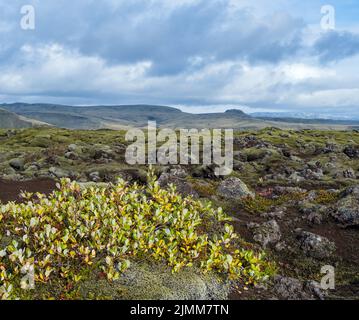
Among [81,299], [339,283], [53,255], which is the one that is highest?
[53,255]

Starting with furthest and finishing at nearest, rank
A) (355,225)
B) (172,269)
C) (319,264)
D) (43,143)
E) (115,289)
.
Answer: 1. (43,143)
2. (355,225)
3. (319,264)
4. (172,269)
5. (115,289)

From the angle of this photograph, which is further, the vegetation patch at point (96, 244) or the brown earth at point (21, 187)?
the brown earth at point (21, 187)

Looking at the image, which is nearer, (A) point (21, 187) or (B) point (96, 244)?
(B) point (96, 244)

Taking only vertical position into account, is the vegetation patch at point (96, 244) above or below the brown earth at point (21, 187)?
above

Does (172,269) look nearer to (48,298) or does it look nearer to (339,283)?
(48,298)

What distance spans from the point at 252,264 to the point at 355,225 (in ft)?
31.1

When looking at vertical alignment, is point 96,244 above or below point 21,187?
above

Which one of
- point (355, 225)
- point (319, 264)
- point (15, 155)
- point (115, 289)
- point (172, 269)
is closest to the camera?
point (115, 289)

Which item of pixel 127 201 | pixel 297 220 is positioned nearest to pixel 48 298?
pixel 127 201

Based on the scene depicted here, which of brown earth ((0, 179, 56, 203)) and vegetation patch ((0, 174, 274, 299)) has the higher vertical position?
vegetation patch ((0, 174, 274, 299))

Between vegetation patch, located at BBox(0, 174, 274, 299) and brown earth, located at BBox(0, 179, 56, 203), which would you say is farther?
brown earth, located at BBox(0, 179, 56, 203)

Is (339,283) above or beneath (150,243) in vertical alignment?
beneath

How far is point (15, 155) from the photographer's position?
2409 inches

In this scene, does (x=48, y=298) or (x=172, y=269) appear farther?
(x=172, y=269)
